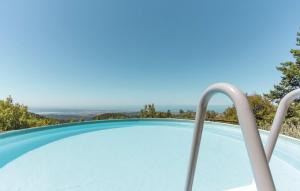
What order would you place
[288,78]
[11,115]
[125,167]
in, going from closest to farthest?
[125,167]
[11,115]
[288,78]

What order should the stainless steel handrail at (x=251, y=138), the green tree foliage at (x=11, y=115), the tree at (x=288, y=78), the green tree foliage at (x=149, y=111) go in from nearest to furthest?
the stainless steel handrail at (x=251, y=138)
the green tree foliage at (x=11, y=115)
the tree at (x=288, y=78)
the green tree foliage at (x=149, y=111)

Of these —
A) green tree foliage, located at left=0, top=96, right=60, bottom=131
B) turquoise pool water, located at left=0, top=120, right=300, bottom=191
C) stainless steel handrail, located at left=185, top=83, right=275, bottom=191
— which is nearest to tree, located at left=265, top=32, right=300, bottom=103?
turquoise pool water, located at left=0, top=120, right=300, bottom=191

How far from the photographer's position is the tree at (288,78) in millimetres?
12305

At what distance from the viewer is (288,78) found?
12992mm

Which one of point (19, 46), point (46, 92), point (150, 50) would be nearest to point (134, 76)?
point (150, 50)

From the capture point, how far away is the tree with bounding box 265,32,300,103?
12.3m

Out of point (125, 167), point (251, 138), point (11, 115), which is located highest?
point (251, 138)

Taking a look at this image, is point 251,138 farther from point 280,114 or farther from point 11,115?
point 11,115

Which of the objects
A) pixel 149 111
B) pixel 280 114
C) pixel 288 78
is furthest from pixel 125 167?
pixel 149 111

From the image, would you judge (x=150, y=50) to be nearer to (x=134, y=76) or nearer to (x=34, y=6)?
(x=134, y=76)

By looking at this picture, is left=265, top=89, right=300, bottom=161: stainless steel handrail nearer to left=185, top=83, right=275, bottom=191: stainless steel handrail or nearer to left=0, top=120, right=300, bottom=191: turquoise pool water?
left=185, top=83, right=275, bottom=191: stainless steel handrail

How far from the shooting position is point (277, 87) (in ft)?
44.2

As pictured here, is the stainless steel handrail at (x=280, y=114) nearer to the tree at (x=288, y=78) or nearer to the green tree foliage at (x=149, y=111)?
the tree at (x=288, y=78)

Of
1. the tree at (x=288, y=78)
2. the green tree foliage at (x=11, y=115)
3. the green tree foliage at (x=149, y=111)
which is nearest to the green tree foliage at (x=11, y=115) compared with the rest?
the green tree foliage at (x=11, y=115)
